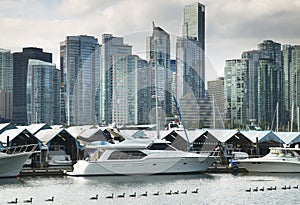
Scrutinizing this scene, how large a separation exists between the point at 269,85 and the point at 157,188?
138 meters

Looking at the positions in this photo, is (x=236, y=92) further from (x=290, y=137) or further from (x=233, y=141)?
(x=233, y=141)

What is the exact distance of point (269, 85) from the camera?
6860 inches

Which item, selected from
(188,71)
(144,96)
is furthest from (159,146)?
(188,71)

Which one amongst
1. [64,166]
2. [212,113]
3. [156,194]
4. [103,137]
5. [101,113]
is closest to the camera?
[156,194]

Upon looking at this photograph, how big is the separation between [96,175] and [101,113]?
19.9m

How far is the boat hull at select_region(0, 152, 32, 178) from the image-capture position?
45.2 metres

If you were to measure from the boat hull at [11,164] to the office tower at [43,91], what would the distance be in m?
118

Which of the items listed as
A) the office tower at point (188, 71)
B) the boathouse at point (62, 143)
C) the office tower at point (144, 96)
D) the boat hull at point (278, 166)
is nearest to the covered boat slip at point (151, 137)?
the boathouse at point (62, 143)

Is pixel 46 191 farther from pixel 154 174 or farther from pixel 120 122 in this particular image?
pixel 120 122

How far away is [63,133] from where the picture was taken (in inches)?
2267

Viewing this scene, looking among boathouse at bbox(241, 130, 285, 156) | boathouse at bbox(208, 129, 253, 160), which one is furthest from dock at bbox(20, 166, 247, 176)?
boathouse at bbox(241, 130, 285, 156)

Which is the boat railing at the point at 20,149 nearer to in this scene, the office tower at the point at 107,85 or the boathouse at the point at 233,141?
the office tower at the point at 107,85

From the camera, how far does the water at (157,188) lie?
34.7m

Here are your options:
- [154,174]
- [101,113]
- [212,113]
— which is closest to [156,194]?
[154,174]
